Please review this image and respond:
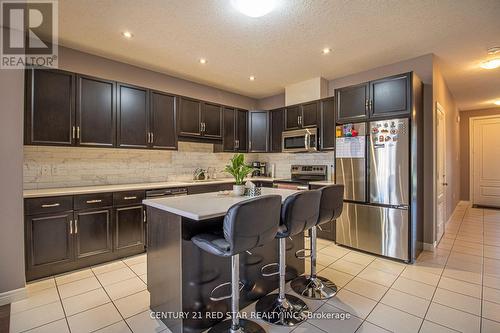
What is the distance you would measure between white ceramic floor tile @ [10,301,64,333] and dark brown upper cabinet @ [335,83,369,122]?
4041 mm

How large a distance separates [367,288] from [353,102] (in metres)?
2.49

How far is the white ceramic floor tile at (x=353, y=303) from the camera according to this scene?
83.6 inches

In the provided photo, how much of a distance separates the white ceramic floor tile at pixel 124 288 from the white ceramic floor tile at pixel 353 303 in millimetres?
1957

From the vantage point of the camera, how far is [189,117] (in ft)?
14.1

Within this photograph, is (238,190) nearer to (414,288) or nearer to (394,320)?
(394,320)

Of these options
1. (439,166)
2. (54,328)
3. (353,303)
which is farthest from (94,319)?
(439,166)

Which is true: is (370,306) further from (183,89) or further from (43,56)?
(43,56)

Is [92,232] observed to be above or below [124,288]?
above

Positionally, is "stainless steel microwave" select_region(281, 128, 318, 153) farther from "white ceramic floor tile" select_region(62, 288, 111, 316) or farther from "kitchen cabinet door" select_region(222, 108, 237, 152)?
"white ceramic floor tile" select_region(62, 288, 111, 316)

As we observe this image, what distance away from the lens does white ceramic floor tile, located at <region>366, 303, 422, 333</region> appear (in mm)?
1898

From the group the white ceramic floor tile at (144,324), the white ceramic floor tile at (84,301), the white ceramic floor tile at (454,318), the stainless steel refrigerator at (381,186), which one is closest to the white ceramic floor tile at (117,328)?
the white ceramic floor tile at (144,324)

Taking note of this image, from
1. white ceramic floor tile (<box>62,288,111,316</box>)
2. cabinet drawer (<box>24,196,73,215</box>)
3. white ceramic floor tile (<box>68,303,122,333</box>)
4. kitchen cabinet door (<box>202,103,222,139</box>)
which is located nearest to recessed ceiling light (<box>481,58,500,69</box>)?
kitchen cabinet door (<box>202,103,222,139</box>)

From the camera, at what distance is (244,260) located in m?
2.18

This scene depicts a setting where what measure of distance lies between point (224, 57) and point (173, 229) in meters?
2.82
